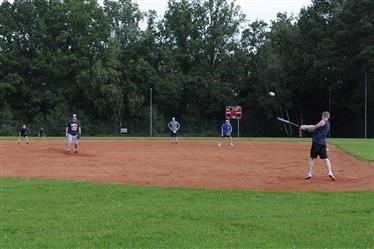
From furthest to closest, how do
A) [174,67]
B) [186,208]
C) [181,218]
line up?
[174,67]
[186,208]
[181,218]

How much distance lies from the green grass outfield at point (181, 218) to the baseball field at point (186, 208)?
0.6 inches

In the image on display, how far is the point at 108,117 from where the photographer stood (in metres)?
71.5

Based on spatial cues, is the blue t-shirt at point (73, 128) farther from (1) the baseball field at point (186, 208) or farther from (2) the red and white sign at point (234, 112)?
(2) the red and white sign at point (234, 112)

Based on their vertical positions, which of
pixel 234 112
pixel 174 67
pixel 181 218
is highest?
pixel 174 67

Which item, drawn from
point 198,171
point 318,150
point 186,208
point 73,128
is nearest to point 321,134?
point 318,150

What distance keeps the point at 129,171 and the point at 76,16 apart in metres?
59.4

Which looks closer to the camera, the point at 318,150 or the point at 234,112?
the point at 318,150

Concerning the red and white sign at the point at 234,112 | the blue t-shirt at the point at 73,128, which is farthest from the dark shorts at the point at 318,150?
the red and white sign at the point at 234,112

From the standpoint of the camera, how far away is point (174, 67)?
75500mm

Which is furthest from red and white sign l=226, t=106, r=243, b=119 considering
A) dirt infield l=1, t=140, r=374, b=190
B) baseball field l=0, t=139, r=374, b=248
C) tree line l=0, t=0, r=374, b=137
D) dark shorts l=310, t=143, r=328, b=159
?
dark shorts l=310, t=143, r=328, b=159

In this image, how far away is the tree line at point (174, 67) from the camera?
225 feet

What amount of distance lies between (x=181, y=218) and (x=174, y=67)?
220 ft

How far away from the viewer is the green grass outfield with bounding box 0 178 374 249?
24.6ft

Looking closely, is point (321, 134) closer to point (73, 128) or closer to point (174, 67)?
point (73, 128)
